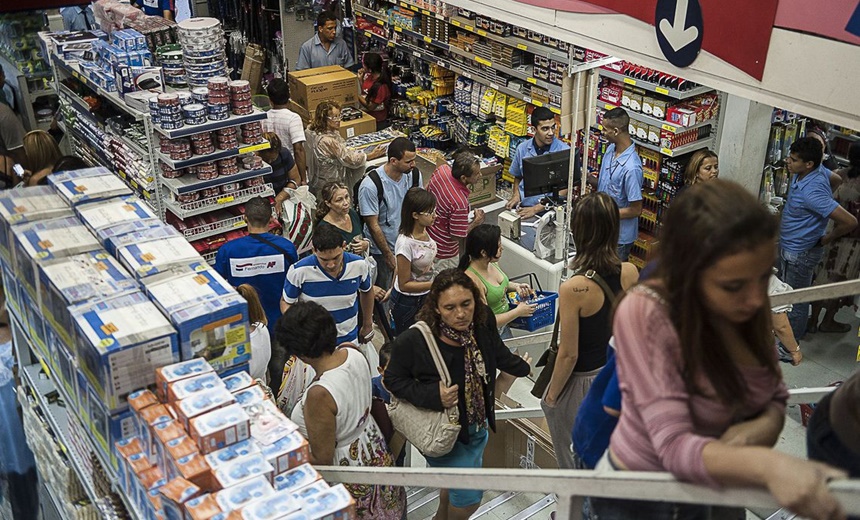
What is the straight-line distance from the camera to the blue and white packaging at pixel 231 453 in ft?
8.14

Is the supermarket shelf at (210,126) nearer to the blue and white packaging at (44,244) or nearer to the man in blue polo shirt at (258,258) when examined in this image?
the man in blue polo shirt at (258,258)

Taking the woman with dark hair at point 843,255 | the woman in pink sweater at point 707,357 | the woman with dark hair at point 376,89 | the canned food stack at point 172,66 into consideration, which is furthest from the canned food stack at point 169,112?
the woman in pink sweater at point 707,357

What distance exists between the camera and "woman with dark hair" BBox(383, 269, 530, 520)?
11.9 ft

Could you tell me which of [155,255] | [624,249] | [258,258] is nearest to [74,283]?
[155,255]

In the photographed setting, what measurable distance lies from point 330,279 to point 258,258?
0.63m

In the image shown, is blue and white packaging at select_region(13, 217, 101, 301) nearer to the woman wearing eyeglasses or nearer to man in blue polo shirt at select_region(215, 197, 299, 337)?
man in blue polo shirt at select_region(215, 197, 299, 337)

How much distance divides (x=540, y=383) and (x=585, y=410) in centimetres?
165

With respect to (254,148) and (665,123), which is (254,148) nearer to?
(254,148)

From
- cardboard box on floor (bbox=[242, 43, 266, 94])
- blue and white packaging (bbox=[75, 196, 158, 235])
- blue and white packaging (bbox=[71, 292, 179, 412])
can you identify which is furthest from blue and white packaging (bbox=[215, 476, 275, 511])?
cardboard box on floor (bbox=[242, 43, 266, 94])

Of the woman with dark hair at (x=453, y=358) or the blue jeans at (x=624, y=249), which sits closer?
the woman with dark hair at (x=453, y=358)

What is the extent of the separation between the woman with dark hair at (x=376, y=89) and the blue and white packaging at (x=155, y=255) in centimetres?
696

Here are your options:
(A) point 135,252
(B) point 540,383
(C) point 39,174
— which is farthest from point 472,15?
(A) point 135,252

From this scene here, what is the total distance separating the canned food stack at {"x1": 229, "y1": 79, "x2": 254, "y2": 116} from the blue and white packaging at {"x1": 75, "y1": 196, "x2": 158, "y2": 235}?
9.80 ft

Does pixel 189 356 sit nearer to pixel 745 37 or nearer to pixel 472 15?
pixel 745 37
